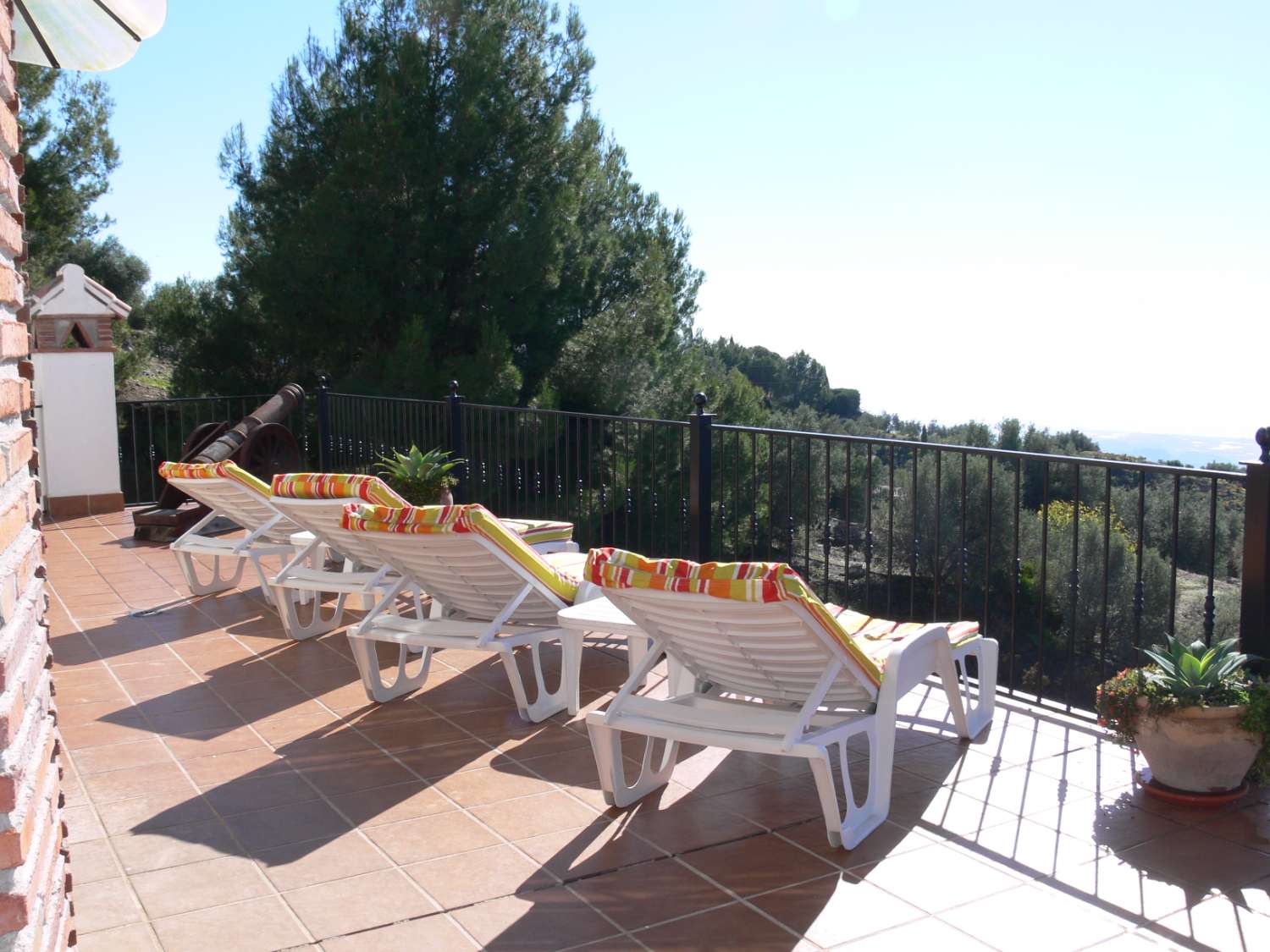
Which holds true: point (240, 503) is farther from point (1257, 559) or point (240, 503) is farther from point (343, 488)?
point (1257, 559)

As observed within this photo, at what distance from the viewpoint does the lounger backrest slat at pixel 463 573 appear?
14.0 ft

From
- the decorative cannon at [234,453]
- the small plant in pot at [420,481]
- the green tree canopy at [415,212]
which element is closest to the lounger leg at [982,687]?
the small plant in pot at [420,481]

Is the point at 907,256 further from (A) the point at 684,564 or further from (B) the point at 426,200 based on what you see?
(A) the point at 684,564

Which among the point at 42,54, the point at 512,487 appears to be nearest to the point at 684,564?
the point at 42,54

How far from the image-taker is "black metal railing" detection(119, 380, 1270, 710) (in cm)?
418

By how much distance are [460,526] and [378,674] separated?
2.68ft

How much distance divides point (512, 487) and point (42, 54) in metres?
12.8

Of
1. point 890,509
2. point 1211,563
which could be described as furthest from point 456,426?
point 1211,563

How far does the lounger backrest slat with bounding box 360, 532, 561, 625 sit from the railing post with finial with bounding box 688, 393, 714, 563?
127 centimetres

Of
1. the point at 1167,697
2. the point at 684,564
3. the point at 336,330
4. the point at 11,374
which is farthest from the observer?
the point at 336,330

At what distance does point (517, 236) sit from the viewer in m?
16.0

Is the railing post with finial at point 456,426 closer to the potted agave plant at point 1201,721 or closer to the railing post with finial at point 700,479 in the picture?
the railing post with finial at point 700,479

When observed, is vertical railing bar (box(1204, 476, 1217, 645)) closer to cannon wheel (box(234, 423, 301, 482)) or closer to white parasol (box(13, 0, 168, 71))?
white parasol (box(13, 0, 168, 71))

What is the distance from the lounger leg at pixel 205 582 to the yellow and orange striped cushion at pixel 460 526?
8.81 feet
